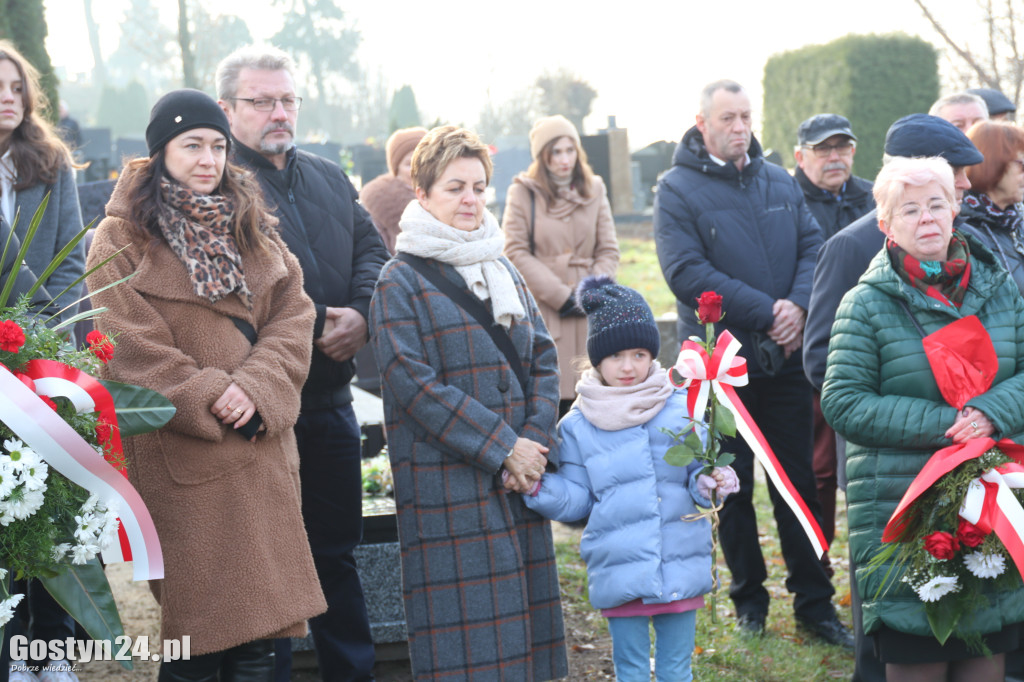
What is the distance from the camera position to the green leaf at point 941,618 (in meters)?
3.33

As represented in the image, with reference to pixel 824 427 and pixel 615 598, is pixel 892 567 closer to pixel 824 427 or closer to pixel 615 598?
pixel 615 598

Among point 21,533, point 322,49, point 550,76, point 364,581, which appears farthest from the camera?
point 322,49

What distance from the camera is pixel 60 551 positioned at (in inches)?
103

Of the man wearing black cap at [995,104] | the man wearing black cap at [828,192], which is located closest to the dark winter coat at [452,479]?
the man wearing black cap at [828,192]

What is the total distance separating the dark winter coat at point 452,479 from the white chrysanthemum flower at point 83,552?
112 centimetres

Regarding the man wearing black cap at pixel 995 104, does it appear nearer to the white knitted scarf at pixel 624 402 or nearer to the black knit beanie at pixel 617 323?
the black knit beanie at pixel 617 323

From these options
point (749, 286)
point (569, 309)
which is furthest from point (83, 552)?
point (569, 309)

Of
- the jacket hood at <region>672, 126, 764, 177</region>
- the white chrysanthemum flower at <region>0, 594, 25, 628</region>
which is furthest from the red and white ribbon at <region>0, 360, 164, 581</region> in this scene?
the jacket hood at <region>672, 126, 764, 177</region>

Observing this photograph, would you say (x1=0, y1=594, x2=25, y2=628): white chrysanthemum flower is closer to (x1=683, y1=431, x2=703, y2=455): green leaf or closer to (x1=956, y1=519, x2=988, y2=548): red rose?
(x1=683, y1=431, x2=703, y2=455): green leaf

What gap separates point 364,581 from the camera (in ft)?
15.0

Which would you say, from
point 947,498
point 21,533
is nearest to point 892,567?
point 947,498

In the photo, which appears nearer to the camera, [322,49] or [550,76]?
[550,76]

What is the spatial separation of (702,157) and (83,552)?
3.42 m

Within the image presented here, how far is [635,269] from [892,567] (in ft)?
44.3
